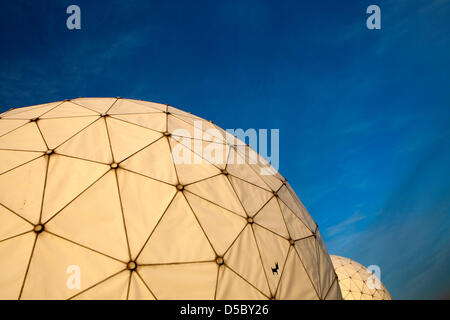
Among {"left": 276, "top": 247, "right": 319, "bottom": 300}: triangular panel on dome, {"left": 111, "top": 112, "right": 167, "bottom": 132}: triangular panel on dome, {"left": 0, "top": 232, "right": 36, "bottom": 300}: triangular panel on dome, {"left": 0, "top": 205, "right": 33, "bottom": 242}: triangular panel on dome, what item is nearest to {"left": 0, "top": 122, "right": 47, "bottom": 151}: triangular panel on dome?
{"left": 0, "top": 205, "right": 33, "bottom": 242}: triangular panel on dome

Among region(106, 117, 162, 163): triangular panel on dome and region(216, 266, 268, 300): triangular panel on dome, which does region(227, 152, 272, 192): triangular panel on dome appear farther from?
region(216, 266, 268, 300): triangular panel on dome

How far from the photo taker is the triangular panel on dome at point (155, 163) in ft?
21.1

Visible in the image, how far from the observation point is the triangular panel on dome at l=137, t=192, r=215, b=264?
17.7 ft

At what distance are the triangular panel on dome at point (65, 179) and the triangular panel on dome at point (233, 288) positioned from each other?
413 cm

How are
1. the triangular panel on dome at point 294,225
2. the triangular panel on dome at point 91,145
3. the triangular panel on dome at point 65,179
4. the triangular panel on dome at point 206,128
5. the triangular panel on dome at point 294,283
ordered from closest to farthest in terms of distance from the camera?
the triangular panel on dome at point 65,179 → the triangular panel on dome at point 91,145 → the triangular panel on dome at point 294,283 → the triangular panel on dome at point 294,225 → the triangular panel on dome at point 206,128

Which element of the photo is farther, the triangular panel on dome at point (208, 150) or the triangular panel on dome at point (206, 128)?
the triangular panel on dome at point (206, 128)

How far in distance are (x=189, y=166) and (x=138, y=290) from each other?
356cm

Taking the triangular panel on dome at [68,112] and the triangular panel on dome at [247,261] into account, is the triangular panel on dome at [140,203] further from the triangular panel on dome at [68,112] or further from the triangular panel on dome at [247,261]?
the triangular panel on dome at [68,112]

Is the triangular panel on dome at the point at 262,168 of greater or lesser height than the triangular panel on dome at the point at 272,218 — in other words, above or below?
above

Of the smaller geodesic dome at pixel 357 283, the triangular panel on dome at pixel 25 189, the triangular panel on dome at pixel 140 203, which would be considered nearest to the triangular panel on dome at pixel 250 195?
the triangular panel on dome at pixel 140 203

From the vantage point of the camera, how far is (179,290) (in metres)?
5.27

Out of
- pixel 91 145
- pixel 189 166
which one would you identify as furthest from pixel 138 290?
pixel 91 145

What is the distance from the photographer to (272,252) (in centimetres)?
694
